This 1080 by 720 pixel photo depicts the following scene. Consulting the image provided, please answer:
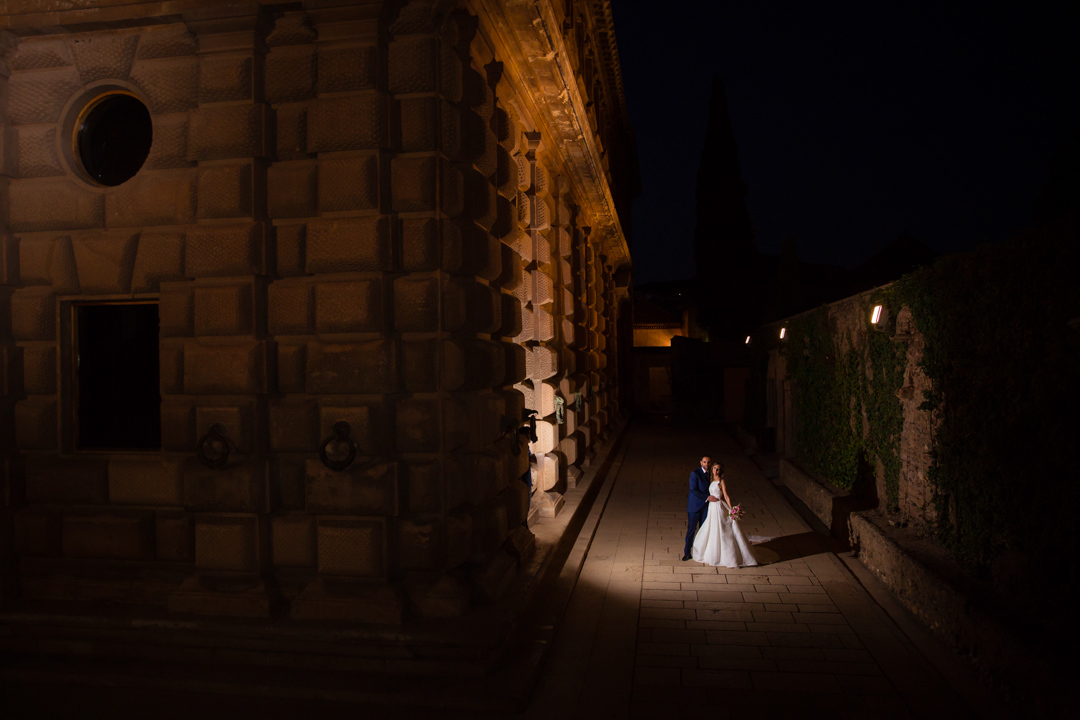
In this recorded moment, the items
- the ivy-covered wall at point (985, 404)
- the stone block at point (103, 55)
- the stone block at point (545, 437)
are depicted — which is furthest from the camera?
the stone block at point (545, 437)

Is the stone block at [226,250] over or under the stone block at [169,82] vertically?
under

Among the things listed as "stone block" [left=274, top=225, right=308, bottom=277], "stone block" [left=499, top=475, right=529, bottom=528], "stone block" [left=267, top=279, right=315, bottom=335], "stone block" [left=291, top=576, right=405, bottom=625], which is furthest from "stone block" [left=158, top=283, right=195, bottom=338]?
"stone block" [left=499, top=475, right=529, bottom=528]

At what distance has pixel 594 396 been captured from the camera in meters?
17.0

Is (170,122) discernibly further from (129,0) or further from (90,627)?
(90,627)

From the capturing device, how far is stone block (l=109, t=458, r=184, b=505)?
6066 millimetres

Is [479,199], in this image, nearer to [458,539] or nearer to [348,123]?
[348,123]

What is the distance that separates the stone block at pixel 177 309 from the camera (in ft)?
19.6

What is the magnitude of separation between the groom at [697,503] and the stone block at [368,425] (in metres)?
4.66

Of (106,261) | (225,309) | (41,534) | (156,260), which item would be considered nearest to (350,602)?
(225,309)

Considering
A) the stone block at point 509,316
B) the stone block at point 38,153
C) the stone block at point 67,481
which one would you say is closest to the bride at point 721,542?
the stone block at point 509,316

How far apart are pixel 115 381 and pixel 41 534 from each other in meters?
1.55

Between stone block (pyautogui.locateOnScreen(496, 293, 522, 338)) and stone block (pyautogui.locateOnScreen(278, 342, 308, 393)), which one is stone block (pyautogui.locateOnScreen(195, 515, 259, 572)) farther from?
stone block (pyautogui.locateOnScreen(496, 293, 522, 338))

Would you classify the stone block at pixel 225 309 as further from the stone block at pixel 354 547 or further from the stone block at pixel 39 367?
the stone block at pixel 354 547

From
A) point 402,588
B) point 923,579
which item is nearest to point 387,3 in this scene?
point 402,588
